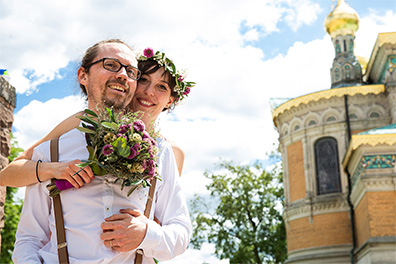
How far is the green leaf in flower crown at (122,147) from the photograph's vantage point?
2.52 m

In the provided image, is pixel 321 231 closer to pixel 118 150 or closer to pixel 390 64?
pixel 390 64

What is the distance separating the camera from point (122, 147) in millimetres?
2529

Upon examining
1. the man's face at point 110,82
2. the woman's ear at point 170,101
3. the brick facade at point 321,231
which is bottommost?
the man's face at point 110,82

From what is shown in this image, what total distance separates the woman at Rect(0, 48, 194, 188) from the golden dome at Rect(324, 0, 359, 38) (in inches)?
1088

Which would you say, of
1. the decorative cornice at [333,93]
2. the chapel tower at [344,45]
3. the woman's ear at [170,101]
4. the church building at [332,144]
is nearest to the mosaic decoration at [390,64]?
the church building at [332,144]

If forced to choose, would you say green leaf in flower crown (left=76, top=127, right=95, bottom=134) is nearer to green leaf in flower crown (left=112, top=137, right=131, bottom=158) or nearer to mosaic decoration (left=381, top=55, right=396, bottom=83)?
green leaf in flower crown (left=112, top=137, right=131, bottom=158)

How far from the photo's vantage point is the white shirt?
2.48 m

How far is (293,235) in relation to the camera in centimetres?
2738

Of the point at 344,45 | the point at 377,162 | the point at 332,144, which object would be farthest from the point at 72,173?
the point at 344,45

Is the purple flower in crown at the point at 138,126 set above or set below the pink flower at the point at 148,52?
below

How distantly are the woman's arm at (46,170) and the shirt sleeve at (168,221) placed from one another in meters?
0.39

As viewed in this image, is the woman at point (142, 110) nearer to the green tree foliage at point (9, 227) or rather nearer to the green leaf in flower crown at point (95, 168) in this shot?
the green leaf in flower crown at point (95, 168)

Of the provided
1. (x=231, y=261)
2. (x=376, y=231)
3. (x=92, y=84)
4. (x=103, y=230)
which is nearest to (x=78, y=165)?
(x=103, y=230)

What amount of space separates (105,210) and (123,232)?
6.0 inches
